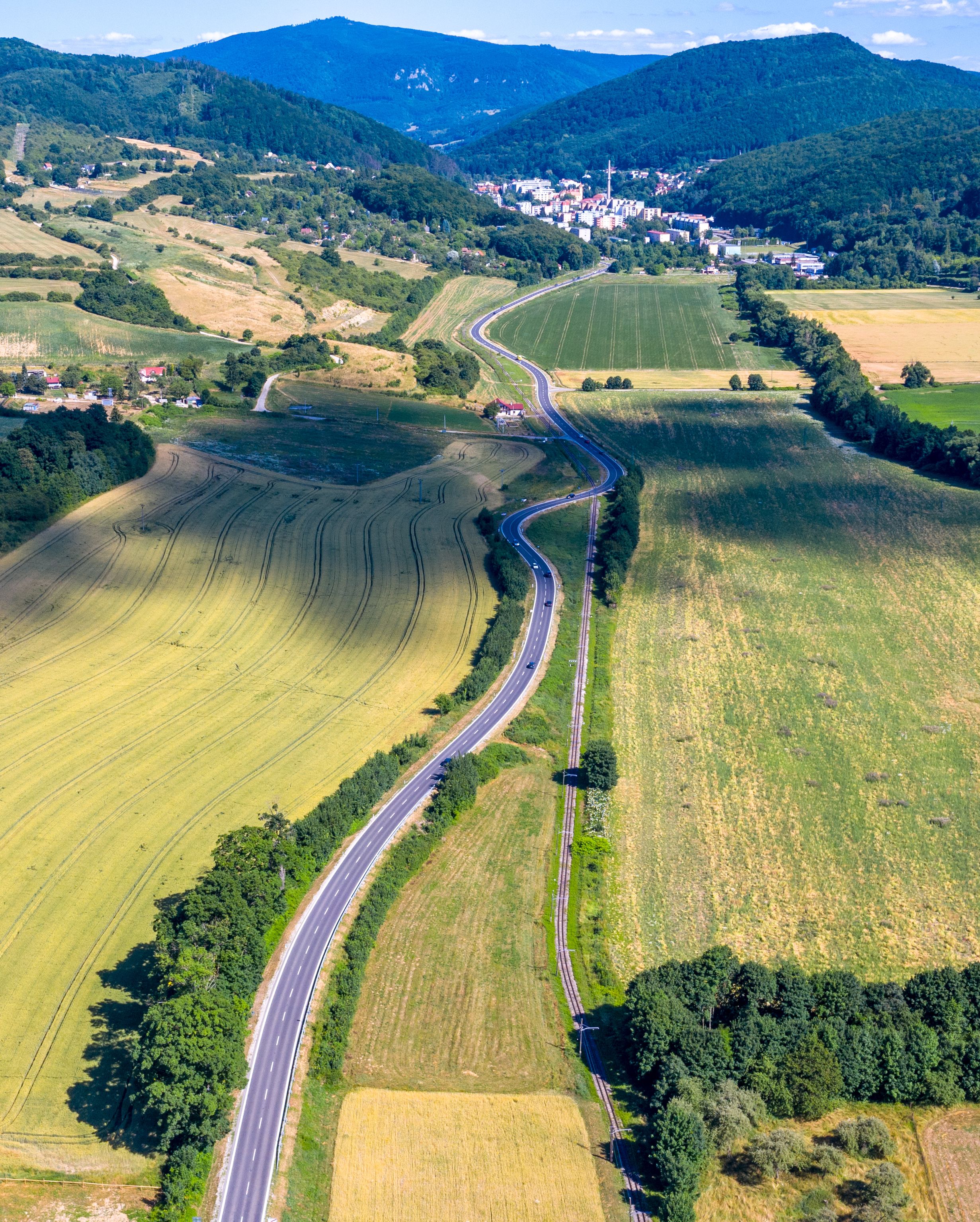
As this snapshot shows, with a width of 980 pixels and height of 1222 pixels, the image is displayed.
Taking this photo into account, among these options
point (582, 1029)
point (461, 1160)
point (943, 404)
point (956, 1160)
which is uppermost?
point (943, 404)

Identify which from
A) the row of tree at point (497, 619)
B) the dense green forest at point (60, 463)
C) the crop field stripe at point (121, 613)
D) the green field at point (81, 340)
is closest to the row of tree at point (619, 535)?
the row of tree at point (497, 619)

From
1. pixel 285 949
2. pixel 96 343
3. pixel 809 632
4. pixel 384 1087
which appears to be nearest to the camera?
pixel 384 1087

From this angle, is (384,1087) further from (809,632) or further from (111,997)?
(809,632)

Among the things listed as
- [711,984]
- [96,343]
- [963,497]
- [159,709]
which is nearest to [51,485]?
[159,709]

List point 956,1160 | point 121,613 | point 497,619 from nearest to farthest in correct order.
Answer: point 956,1160 < point 121,613 < point 497,619

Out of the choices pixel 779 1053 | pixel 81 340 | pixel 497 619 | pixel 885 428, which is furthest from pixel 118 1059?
pixel 81 340

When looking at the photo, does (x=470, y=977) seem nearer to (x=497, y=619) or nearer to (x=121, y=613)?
(x=497, y=619)

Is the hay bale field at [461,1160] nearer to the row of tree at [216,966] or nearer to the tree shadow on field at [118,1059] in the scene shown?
the row of tree at [216,966]
